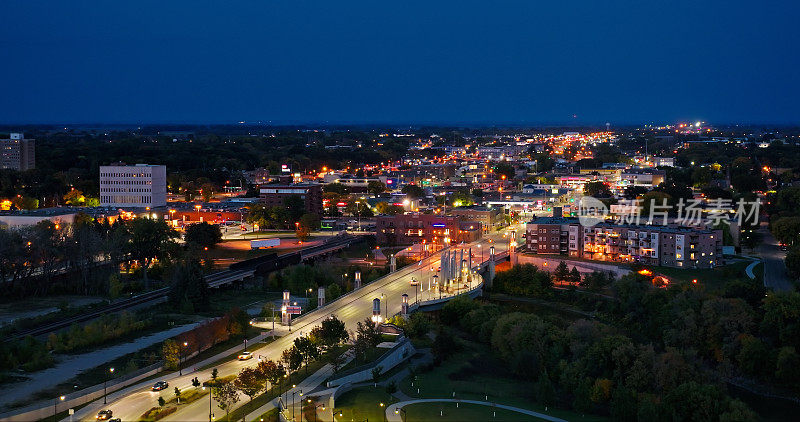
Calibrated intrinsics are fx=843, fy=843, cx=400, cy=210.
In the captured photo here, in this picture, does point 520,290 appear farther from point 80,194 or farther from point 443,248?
point 80,194

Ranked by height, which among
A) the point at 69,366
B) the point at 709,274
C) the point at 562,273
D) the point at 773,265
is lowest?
the point at 69,366

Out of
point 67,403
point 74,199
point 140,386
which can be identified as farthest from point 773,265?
point 74,199

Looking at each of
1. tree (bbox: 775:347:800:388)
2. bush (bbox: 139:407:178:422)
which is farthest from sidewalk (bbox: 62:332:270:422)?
tree (bbox: 775:347:800:388)

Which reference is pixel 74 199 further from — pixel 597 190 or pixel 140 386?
pixel 140 386

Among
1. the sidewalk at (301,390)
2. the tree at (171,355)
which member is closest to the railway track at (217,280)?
the tree at (171,355)

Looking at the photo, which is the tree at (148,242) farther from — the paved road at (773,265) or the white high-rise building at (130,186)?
the paved road at (773,265)

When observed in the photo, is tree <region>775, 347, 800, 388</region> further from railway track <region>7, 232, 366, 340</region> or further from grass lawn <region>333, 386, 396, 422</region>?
railway track <region>7, 232, 366, 340</region>
